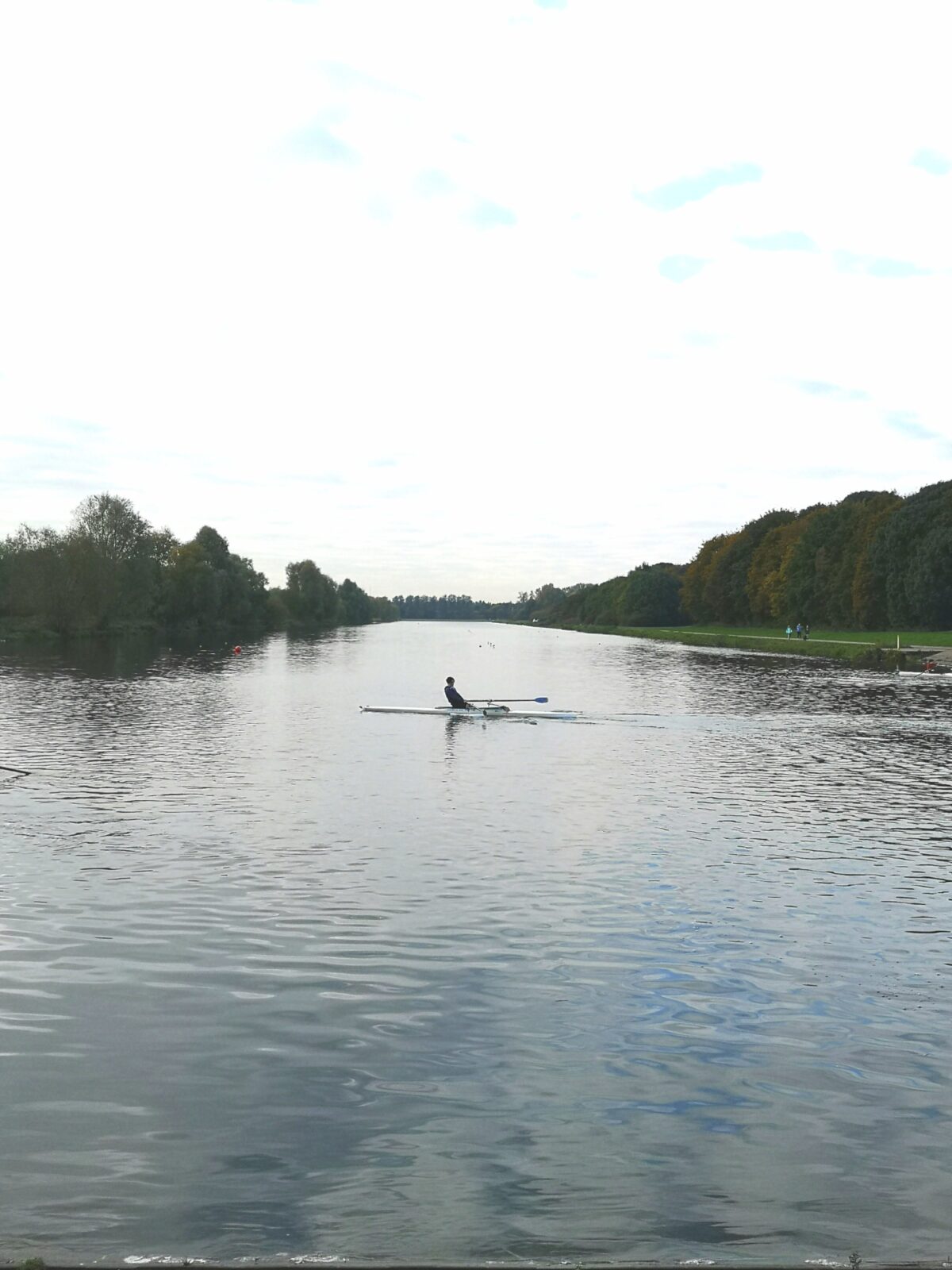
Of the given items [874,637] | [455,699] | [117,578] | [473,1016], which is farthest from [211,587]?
[473,1016]

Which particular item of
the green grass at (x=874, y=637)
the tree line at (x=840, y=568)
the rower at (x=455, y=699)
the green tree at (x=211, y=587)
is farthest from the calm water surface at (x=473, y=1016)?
the green tree at (x=211, y=587)

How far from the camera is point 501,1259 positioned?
7949 mm

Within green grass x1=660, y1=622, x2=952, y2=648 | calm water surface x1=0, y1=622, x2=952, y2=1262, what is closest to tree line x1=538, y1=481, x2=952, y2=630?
green grass x1=660, y1=622, x2=952, y2=648

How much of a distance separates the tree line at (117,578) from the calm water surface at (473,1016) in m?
95.3

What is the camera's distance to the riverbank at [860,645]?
79875 millimetres

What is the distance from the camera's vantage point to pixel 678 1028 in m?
13.0

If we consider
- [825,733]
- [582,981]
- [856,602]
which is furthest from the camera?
[856,602]

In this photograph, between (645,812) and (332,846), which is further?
(645,812)

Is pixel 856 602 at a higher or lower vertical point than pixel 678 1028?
higher

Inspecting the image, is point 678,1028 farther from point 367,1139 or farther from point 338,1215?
point 338,1215

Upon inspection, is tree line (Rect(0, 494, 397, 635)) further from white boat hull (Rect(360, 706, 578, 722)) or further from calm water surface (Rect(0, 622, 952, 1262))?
→ calm water surface (Rect(0, 622, 952, 1262))

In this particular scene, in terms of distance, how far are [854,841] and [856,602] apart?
106 meters

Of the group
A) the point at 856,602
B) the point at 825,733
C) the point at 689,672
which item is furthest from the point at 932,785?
the point at 856,602

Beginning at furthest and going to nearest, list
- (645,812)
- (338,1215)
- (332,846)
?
1. (645,812)
2. (332,846)
3. (338,1215)
